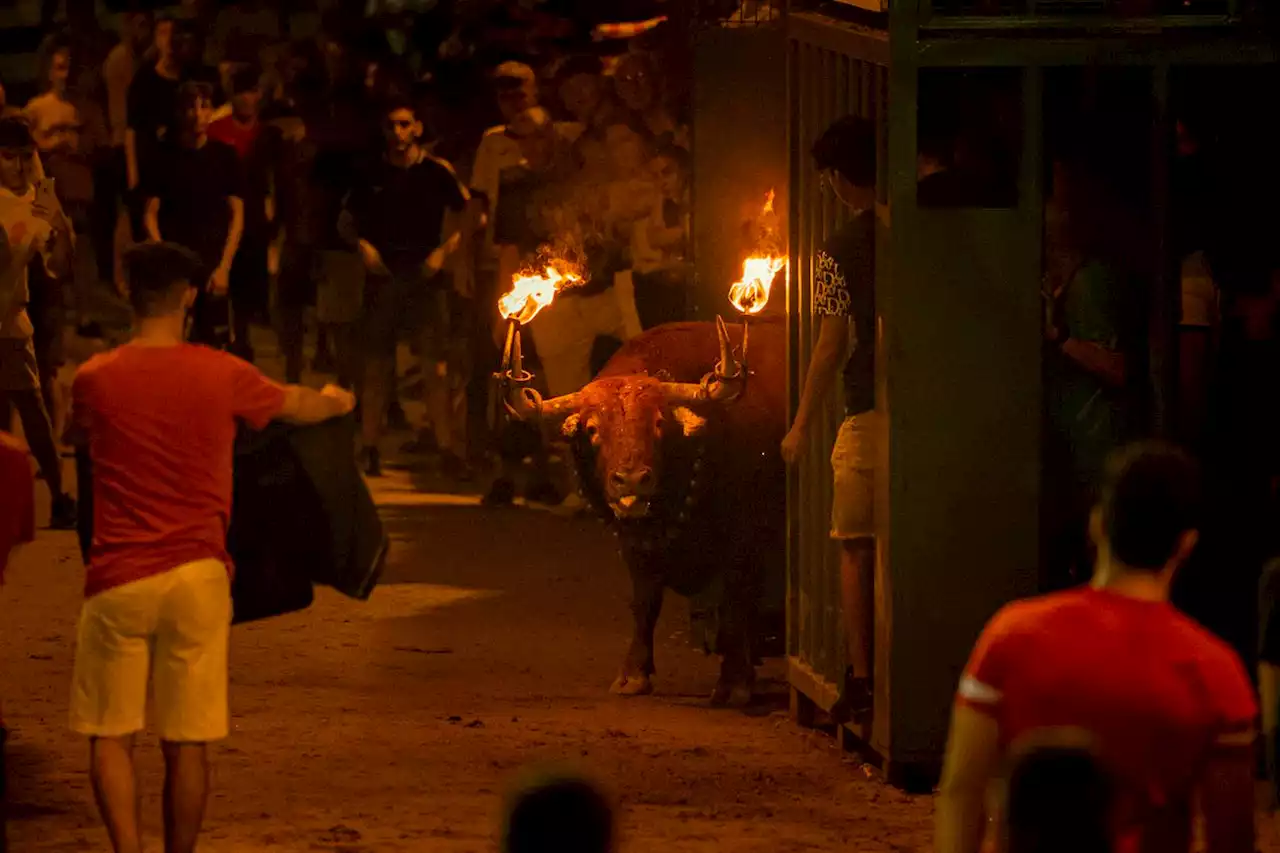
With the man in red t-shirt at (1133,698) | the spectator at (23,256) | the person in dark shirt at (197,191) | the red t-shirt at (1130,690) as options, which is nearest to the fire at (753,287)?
the spectator at (23,256)

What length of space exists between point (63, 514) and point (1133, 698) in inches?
454

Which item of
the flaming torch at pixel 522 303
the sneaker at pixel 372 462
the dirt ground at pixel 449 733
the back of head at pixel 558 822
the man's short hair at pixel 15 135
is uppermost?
the man's short hair at pixel 15 135

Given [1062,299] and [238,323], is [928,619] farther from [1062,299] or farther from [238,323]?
[238,323]

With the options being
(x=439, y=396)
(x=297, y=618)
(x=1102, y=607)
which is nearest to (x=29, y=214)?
(x=297, y=618)

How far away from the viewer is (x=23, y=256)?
13922 millimetres

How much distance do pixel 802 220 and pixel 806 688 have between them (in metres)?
1.85

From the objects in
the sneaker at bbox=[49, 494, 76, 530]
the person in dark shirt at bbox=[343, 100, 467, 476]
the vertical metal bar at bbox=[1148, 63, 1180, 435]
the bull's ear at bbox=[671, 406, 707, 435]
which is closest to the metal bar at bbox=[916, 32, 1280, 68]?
the vertical metal bar at bbox=[1148, 63, 1180, 435]

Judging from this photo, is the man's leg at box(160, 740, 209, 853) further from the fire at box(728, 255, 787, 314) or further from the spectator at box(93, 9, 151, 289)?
the spectator at box(93, 9, 151, 289)

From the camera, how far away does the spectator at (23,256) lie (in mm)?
13906

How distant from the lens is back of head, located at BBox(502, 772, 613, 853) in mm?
3604

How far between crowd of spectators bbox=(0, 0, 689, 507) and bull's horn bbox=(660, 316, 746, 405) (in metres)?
0.95

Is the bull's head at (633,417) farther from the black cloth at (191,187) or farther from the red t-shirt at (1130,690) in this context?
the black cloth at (191,187)

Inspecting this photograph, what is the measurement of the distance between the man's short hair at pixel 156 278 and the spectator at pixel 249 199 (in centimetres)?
1152

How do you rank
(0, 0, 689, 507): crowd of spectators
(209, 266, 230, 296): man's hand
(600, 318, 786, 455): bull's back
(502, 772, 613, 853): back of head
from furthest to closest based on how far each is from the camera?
(209, 266, 230, 296): man's hand < (0, 0, 689, 507): crowd of spectators < (600, 318, 786, 455): bull's back < (502, 772, 613, 853): back of head
